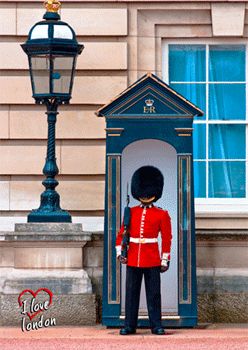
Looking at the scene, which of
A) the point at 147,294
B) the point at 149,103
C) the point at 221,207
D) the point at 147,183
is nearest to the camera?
the point at 147,294

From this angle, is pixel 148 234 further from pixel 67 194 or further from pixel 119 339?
pixel 67 194

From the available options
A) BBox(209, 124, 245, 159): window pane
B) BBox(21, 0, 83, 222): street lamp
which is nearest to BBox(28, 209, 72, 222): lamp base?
BBox(21, 0, 83, 222): street lamp

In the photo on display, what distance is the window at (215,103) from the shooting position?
17.3 m

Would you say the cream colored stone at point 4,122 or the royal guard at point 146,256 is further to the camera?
the cream colored stone at point 4,122

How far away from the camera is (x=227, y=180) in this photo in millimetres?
17266

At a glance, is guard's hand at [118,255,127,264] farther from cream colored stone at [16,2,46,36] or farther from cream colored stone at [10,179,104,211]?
cream colored stone at [16,2,46,36]

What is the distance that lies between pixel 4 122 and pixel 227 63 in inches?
91.5

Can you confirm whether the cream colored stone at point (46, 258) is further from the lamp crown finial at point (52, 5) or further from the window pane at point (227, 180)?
the lamp crown finial at point (52, 5)

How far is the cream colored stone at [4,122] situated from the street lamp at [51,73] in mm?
641

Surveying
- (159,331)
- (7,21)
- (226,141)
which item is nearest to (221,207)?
(226,141)

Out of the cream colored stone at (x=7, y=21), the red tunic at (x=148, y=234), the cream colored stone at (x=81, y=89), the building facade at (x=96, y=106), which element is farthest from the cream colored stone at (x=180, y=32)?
the red tunic at (x=148, y=234)

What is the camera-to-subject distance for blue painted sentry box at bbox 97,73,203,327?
16.0 meters

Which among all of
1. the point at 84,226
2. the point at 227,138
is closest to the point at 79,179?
the point at 84,226

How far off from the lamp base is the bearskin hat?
3.44 ft
